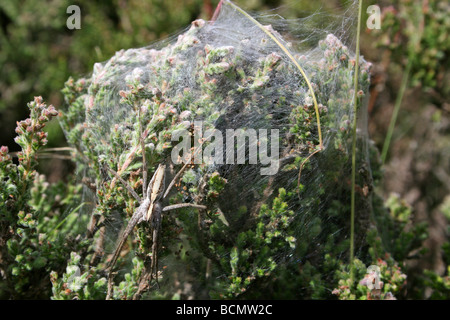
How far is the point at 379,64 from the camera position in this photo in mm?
3770

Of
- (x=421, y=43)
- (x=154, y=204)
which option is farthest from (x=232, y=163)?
(x=421, y=43)

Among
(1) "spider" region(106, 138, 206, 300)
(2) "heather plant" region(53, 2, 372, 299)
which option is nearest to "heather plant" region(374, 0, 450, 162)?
(2) "heather plant" region(53, 2, 372, 299)

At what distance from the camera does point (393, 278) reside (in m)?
2.10

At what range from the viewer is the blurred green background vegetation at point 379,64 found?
346 cm

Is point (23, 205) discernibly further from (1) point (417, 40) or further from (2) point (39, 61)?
(1) point (417, 40)

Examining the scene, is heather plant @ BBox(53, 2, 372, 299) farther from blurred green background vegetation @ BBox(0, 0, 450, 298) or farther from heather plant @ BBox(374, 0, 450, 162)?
blurred green background vegetation @ BBox(0, 0, 450, 298)

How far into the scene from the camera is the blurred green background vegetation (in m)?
3.46

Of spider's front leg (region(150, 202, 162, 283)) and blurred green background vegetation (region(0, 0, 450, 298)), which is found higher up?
blurred green background vegetation (region(0, 0, 450, 298))

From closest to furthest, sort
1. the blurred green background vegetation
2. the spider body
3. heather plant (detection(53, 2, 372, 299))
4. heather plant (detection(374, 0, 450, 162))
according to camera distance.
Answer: the spider body
heather plant (detection(53, 2, 372, 299))
heather plant (detection(374, 0, 450, 162))
the blurred green background vegetation

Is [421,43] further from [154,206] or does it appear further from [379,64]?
[154,206]

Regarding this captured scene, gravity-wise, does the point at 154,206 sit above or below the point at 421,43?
below

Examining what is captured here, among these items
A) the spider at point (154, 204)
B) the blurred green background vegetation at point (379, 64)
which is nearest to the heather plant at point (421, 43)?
the blurred green background vegetation at point (379, 64)

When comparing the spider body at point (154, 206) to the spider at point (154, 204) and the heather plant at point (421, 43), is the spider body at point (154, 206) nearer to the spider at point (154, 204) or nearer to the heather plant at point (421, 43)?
the spider at point (154, 204)
